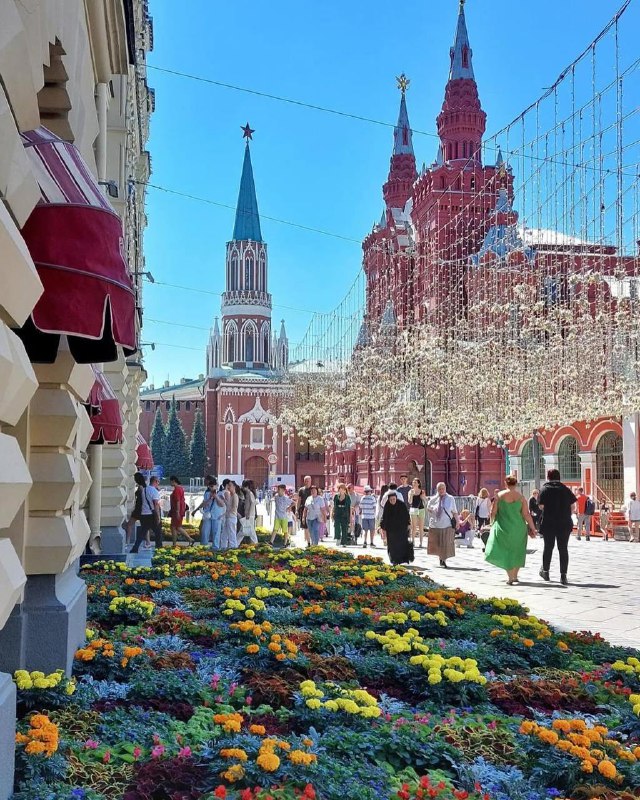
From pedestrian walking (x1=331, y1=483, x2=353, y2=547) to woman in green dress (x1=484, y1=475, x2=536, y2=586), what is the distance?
31.1ft

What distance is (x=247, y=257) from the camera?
306 feet

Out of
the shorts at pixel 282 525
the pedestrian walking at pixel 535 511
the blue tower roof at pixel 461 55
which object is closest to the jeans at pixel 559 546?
the pedestrian walking at pixel 535 511

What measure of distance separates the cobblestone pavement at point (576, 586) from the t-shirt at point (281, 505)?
2.21 m

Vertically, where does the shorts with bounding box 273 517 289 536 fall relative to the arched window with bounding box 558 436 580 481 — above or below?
below

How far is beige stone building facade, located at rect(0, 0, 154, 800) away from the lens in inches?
139

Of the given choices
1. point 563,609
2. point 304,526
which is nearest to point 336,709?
point 563,609

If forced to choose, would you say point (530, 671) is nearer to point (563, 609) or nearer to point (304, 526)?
point (563, 609)

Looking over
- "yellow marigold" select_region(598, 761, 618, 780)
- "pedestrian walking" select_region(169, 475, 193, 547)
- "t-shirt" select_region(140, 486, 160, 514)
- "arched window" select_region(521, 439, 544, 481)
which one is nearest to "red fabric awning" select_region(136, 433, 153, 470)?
"pedestrian walking" select_region(169, 475, 193, 547)

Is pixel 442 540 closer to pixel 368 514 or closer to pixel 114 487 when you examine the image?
pixel 368 514

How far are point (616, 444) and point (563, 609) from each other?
25.0 metres

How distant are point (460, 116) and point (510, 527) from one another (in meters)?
44.4

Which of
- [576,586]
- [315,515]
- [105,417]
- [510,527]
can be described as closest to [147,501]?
[315,515]

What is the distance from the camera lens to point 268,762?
403cm

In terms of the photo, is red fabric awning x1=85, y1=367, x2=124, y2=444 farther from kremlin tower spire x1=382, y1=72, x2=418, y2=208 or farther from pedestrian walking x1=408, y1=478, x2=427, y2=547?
kremlin tower spire x1=382, y1=72, x2=418, y2=208
